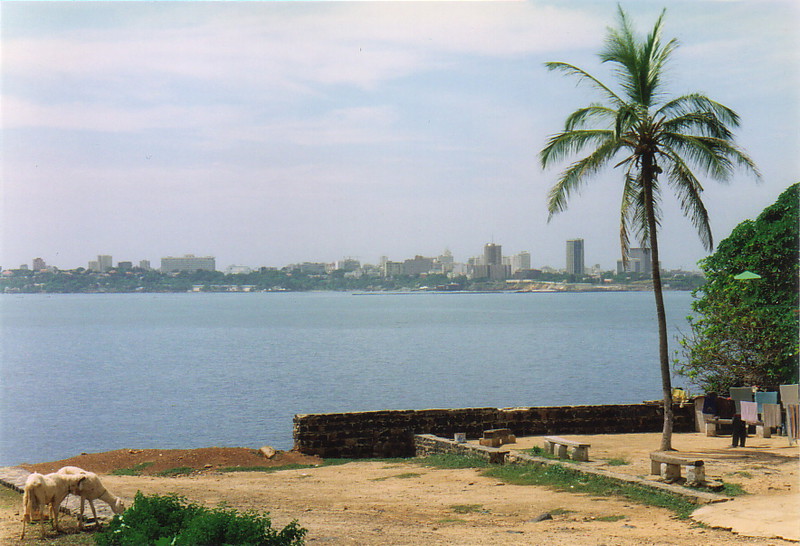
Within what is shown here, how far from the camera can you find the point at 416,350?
91.6 meters

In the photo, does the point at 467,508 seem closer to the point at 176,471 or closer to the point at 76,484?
the point at 76,484

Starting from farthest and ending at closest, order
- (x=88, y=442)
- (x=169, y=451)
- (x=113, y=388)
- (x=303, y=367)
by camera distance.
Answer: (x=303, y=367) < (x=113, y=388) < (x=88, y=442) < (x=169, y=451)

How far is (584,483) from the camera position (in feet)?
47.1

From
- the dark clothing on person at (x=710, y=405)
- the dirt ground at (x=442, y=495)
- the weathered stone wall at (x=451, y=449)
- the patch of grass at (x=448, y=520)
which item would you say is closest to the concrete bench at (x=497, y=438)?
the dirt ground at (x=442, y=495)

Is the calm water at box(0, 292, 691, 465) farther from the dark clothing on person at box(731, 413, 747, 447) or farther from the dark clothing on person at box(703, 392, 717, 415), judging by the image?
the dark clothing on person at box(731, 413, 747, 447)

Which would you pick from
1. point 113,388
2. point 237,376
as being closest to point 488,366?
point 237,376

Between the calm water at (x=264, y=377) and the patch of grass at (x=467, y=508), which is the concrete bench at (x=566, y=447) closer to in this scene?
the patch of grass at (x=467, y=508)

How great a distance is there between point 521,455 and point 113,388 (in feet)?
168

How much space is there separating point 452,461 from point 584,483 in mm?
4178

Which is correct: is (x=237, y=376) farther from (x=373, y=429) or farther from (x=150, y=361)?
(x=373, y=429)

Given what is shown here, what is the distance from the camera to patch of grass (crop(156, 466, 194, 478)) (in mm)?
18550

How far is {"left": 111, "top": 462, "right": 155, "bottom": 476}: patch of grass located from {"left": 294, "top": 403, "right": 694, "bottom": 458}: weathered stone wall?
3640mm

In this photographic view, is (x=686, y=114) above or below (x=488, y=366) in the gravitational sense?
above

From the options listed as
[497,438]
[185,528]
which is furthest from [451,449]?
[185,528]
